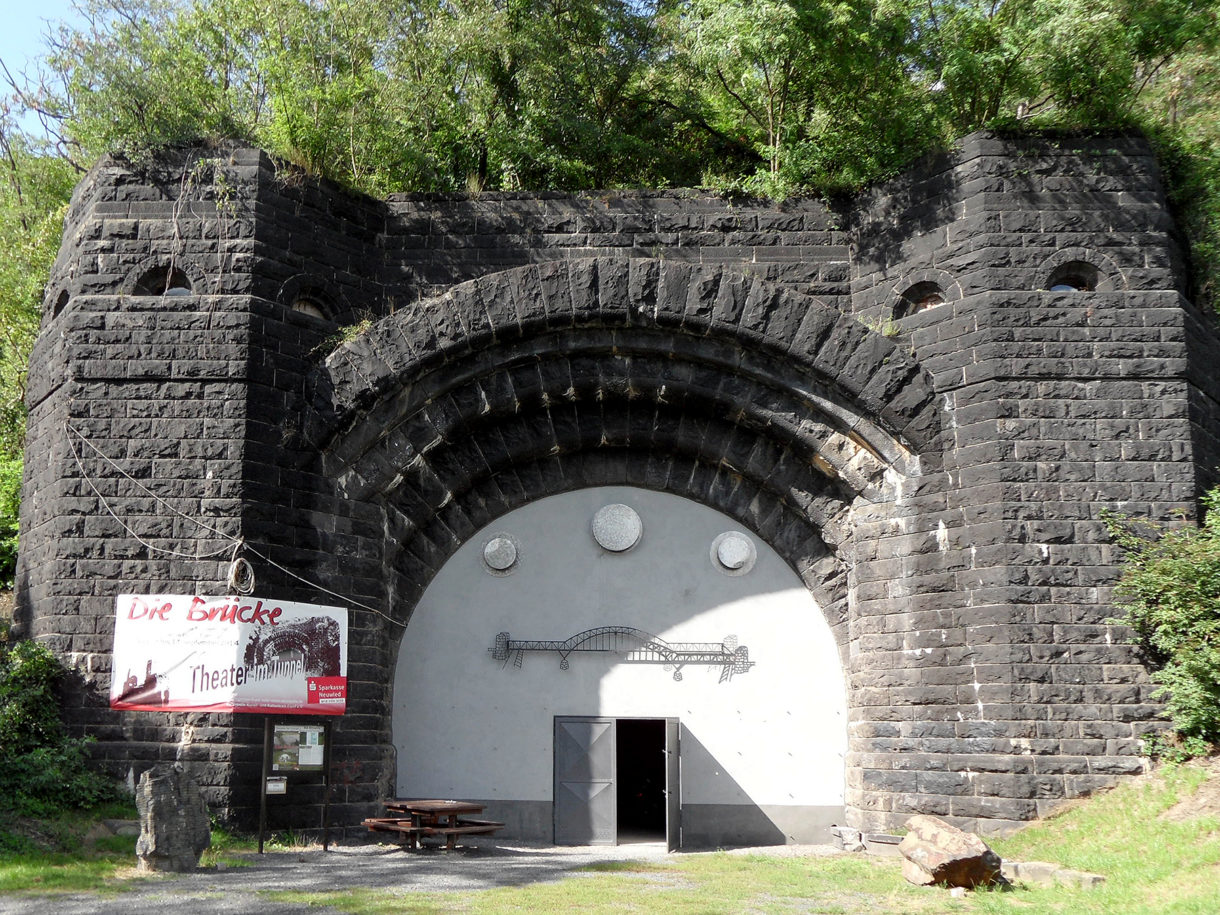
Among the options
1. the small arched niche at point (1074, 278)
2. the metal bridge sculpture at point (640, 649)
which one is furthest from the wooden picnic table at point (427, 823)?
the small arched niche at point (1074, 278)

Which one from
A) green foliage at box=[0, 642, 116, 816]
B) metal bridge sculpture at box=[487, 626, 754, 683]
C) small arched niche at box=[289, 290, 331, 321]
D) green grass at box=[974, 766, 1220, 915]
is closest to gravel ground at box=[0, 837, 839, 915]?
green foliage at box=[0, 642, 116, 816]

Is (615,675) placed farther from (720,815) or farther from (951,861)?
(951,861)

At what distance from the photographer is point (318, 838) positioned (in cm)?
1037

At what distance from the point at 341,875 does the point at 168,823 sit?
1.38 metres

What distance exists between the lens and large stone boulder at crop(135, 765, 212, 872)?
8.37m

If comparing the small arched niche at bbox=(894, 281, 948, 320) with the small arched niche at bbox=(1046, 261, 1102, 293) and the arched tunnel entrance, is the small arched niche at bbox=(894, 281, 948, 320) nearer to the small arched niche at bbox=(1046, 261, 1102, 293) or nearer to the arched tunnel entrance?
the small arched niche at bbox=(1046, 261, 1102, 293)

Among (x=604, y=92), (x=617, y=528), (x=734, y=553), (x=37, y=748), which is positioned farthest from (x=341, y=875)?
(x=604, y=92)

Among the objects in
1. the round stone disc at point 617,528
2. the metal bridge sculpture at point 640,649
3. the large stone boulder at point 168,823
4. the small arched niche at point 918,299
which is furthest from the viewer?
the round stone disc at point 617,528

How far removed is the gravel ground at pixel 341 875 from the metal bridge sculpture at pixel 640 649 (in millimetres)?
1968

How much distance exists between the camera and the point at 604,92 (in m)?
16.2

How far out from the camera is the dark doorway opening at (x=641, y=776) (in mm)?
15742

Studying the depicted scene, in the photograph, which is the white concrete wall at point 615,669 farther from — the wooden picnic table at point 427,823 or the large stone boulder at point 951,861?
the large stone boulder at point 951,861

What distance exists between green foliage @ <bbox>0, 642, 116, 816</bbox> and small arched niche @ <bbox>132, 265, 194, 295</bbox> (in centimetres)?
369

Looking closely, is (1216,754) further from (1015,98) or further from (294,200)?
(294,200)
